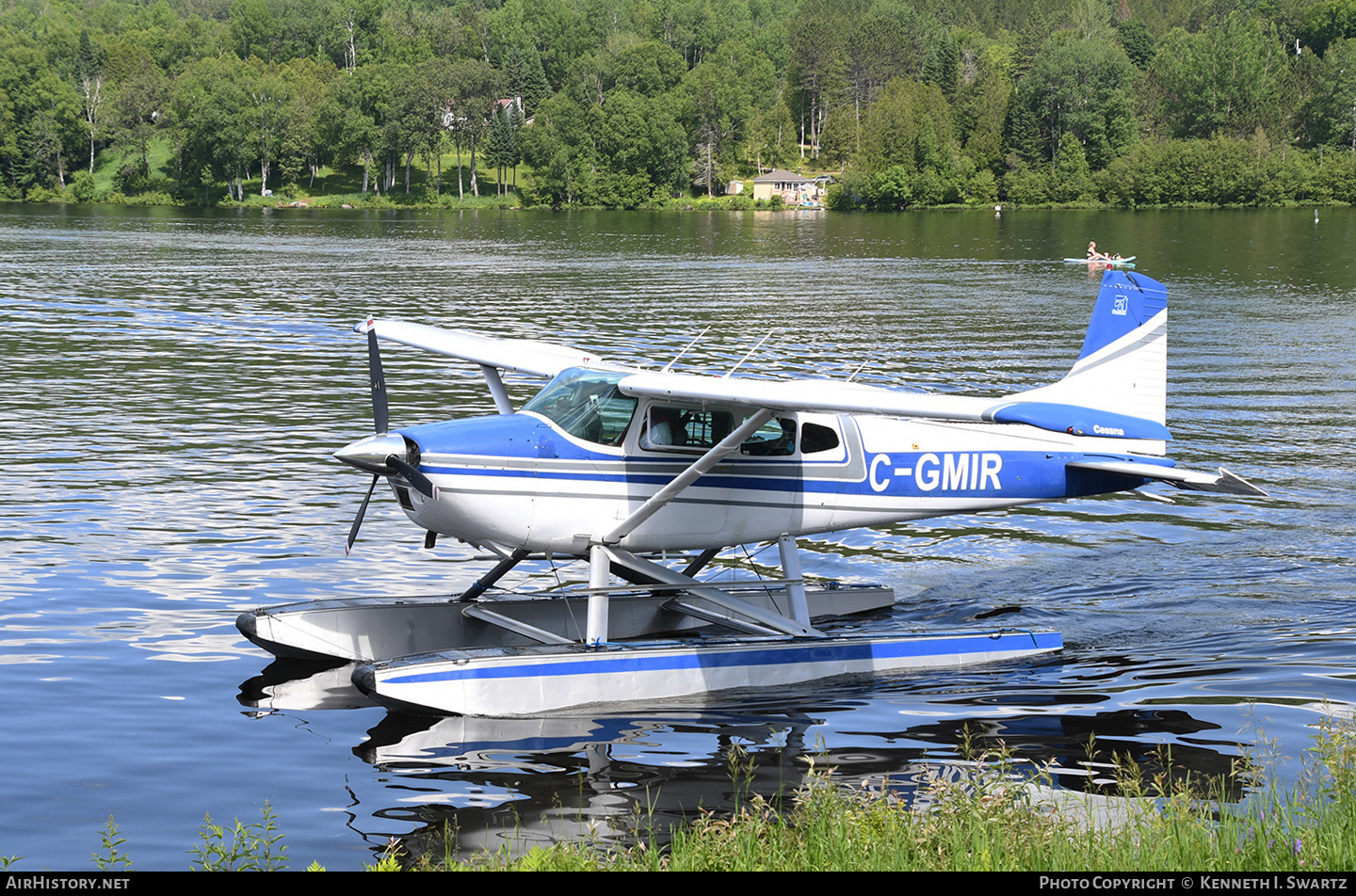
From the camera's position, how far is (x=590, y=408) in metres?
10.6

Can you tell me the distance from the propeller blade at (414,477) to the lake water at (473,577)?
1845 mm

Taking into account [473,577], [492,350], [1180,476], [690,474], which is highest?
[492,350]

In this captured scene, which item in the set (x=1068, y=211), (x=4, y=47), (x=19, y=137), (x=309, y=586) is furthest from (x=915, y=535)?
(x=4, y=47)

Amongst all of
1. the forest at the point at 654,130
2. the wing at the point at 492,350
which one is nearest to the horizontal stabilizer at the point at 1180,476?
the wing at the point at 492,350

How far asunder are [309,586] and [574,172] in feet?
399

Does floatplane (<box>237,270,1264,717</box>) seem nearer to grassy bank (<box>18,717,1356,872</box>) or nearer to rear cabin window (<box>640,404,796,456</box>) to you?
rear cabin window (<box>640,404,796,456</box>)

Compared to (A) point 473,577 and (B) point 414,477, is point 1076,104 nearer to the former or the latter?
(A) point 473,577

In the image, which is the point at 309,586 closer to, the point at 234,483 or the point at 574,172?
the point at 234,483

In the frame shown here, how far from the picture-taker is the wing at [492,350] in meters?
12.2

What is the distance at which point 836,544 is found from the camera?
16.3 meters

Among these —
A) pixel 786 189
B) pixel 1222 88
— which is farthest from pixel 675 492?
pixel 1222 88

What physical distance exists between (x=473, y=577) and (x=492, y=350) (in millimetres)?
2889

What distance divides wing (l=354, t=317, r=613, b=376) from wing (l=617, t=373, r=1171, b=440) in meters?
1.86

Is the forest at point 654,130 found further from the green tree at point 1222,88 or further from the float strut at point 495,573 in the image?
the float strut at point 495,573
